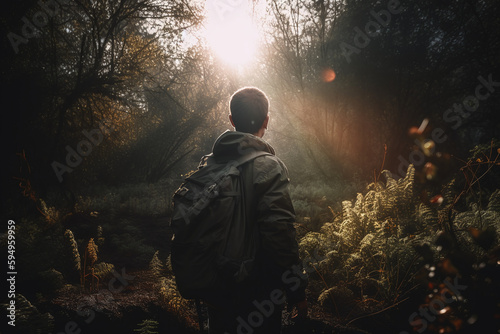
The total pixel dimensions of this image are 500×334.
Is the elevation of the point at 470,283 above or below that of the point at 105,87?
below

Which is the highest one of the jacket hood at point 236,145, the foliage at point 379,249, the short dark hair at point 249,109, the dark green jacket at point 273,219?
the short dark hair at point 249,109

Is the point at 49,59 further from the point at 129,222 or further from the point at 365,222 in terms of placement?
the point at 365,222

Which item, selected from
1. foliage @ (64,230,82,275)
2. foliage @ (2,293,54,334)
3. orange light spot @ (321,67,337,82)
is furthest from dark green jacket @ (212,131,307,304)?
orange light spot @ (321,67,337,82)

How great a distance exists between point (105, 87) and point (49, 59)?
1.68 metres

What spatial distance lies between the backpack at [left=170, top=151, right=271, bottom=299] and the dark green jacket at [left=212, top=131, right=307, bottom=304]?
0.09 m

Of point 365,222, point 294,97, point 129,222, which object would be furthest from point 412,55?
point 129,222

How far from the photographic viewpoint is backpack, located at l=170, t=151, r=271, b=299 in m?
1.64

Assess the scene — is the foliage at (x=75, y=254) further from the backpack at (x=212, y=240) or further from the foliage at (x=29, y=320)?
the backpack at (x=212, y=240)

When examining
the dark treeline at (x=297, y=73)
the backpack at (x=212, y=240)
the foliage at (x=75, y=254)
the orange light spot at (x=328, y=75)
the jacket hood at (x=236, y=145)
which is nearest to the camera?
the backpack at (x=212, y=240)

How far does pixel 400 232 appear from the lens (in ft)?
12.7

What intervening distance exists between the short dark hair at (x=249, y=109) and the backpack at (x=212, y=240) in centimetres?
45

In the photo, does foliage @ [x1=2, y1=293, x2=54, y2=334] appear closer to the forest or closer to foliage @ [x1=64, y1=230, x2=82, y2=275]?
the forest

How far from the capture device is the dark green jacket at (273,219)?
5.55 ft

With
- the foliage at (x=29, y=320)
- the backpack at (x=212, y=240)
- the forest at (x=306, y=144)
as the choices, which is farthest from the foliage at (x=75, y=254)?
the backpack at (x=212, y=240)
